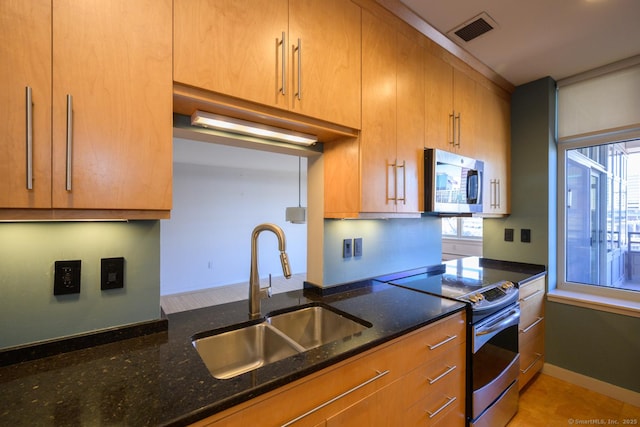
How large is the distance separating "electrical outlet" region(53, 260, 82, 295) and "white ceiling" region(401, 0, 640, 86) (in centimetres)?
206

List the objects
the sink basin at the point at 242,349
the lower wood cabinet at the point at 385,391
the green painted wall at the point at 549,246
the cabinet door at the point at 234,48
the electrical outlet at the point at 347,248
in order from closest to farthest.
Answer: the lower wood cabinet at the point at 385,391
the cabinet door at the point at 234,48
the sink basin at the point at 242,349
the electrical outlet at the point at 347,248
the green painted wall at the point at 549,246

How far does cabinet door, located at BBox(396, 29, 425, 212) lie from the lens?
1.69 metres

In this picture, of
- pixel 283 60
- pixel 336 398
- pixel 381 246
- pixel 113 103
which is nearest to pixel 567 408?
pixel 381 246

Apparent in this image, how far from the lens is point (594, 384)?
7.28 feet

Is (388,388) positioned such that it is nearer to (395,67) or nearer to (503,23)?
(395,67)

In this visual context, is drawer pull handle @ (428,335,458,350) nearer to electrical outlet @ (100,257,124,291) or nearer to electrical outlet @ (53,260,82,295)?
electrical outlet @ (100,257,124,291)

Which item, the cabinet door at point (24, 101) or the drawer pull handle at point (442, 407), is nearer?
the cabinet door at point (24, 101)

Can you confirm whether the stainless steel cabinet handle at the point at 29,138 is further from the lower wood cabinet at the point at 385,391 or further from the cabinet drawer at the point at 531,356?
the cabinet drawer at the point at 531,356

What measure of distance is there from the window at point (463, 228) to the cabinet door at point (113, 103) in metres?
5.58

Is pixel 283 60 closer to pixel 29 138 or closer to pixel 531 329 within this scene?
pixel 29 138

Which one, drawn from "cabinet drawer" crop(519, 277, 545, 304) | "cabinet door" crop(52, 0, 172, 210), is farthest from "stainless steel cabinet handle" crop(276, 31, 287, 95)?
"cabinet drawer" crop(519, 277, 545, 304)

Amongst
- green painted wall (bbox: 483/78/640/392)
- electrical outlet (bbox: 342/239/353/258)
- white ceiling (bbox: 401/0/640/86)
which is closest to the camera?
white ceiling (bbox: 401/0/640/86)

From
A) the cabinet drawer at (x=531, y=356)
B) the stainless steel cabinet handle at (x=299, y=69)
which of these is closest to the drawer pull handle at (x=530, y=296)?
the cabinet drawer at (x=531, y=356)

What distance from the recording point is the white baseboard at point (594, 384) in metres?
2.07
